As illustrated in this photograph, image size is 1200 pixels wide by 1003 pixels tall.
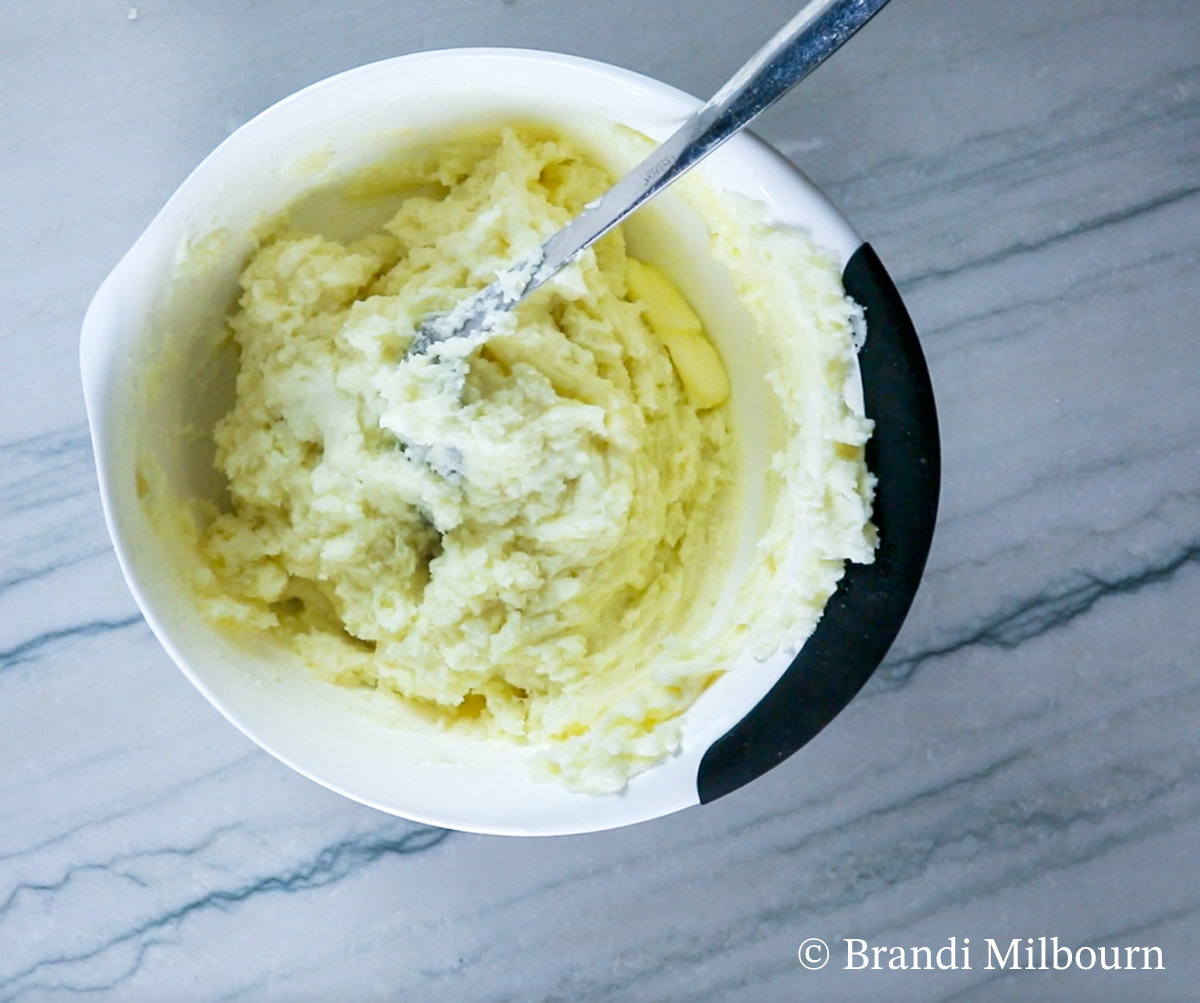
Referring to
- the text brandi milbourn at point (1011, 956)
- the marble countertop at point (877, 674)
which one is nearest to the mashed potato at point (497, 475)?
the marble countertop at point (877, 674)

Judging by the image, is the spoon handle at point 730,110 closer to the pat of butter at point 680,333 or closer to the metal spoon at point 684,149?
the metal spoon at point 684,149

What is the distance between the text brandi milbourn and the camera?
115 cm

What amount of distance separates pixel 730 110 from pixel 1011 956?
960 millimetres

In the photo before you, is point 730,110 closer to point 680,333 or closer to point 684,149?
point 684,149

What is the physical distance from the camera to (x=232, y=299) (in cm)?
98

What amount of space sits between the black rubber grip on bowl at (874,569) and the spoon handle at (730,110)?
16cm

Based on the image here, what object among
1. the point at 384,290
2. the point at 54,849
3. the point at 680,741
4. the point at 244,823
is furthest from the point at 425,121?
the point at 54,849

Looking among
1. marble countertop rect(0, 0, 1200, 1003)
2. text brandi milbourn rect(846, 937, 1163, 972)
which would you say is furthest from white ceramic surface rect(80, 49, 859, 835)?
text brandi milbourn rect(846, 937, 1163, 972)

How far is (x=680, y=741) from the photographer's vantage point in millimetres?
889

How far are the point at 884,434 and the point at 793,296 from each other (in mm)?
144

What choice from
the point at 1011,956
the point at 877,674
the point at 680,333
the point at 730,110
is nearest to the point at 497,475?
the point at 680,333

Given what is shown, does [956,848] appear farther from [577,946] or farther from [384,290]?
[384,290]

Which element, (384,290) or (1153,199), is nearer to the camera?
(384,290)

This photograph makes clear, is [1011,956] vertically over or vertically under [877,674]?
under
